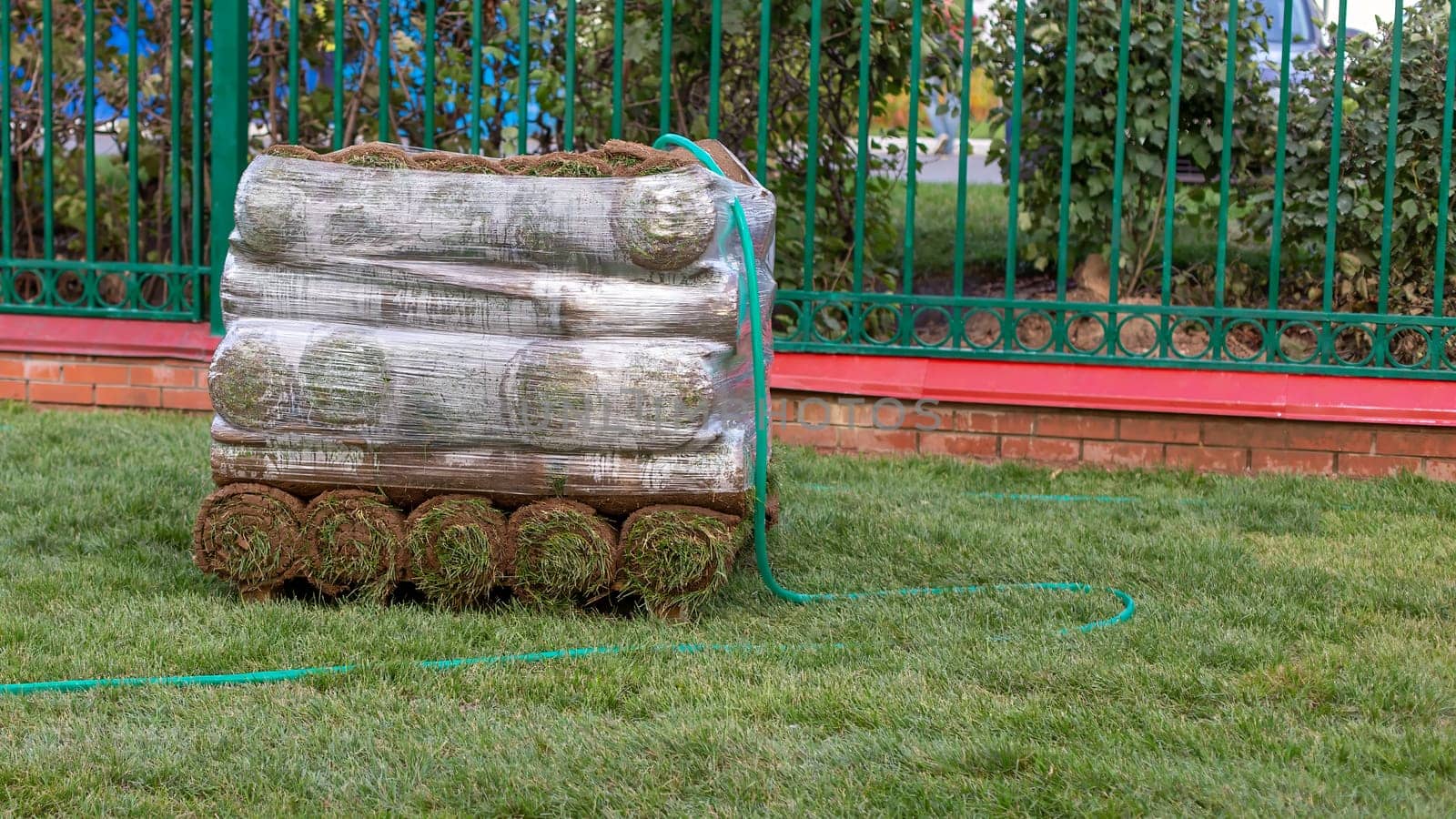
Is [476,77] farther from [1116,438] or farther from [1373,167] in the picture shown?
[1373,167]

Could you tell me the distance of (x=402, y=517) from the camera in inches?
167

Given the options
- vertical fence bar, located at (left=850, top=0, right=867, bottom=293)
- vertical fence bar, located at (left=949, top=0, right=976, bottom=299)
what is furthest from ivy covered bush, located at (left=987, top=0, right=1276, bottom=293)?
vertical fence bar, located at (left=850, top=0, right=867, bottom=293)

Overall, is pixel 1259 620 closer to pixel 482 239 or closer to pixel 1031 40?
pixel 482 239

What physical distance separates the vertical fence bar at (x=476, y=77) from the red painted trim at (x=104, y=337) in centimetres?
153

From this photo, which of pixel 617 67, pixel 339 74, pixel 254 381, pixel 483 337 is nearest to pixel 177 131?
pixel 339 74

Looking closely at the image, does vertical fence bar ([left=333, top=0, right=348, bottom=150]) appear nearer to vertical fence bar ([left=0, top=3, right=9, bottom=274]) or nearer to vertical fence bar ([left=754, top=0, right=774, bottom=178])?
vertical fence bar ([left=0, top=3, right=9, bottom=274])

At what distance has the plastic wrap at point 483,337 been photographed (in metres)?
4.07

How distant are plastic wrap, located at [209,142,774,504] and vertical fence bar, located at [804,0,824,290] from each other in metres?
2.21

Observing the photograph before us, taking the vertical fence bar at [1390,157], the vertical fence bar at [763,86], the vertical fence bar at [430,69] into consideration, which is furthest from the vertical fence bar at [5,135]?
the vertical fence bar at [1390,157]

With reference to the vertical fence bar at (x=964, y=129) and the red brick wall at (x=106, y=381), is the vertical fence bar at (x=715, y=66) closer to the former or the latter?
the vertical fence bar at (x=964, y=129)

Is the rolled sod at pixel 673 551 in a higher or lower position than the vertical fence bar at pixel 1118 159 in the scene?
lower

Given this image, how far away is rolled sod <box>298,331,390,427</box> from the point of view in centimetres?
412

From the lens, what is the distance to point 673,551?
13.4 ft

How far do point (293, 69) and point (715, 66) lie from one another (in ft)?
6.28
